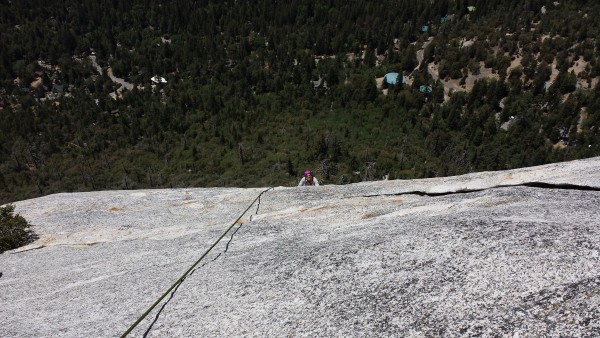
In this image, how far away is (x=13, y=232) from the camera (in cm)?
1223

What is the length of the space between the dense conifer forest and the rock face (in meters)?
74.6

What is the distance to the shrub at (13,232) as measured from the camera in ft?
39.3

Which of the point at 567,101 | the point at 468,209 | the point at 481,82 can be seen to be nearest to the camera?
the point at 468,209

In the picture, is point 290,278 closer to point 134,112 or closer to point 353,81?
point 353,81

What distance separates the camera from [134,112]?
454ft

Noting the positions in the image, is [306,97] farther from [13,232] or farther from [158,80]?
[13,232]

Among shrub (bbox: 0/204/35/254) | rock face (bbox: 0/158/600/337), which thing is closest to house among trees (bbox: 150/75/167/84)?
shrub (bbox: 0/204/35/254)

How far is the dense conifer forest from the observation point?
330 ft

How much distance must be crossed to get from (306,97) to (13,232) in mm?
128918

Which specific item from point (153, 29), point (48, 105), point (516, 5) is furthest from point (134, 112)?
point (516, 5)

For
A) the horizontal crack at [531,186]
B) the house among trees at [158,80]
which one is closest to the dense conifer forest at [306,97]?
the house among trees at [158,80]

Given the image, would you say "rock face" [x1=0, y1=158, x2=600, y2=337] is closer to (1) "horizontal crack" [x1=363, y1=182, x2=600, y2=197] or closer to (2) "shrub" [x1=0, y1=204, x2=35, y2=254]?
(1) "horizontal crack" [x1=363, y1=182, x2=600, y2=197]

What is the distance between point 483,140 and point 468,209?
112m

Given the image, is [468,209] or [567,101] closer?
[468,209]
